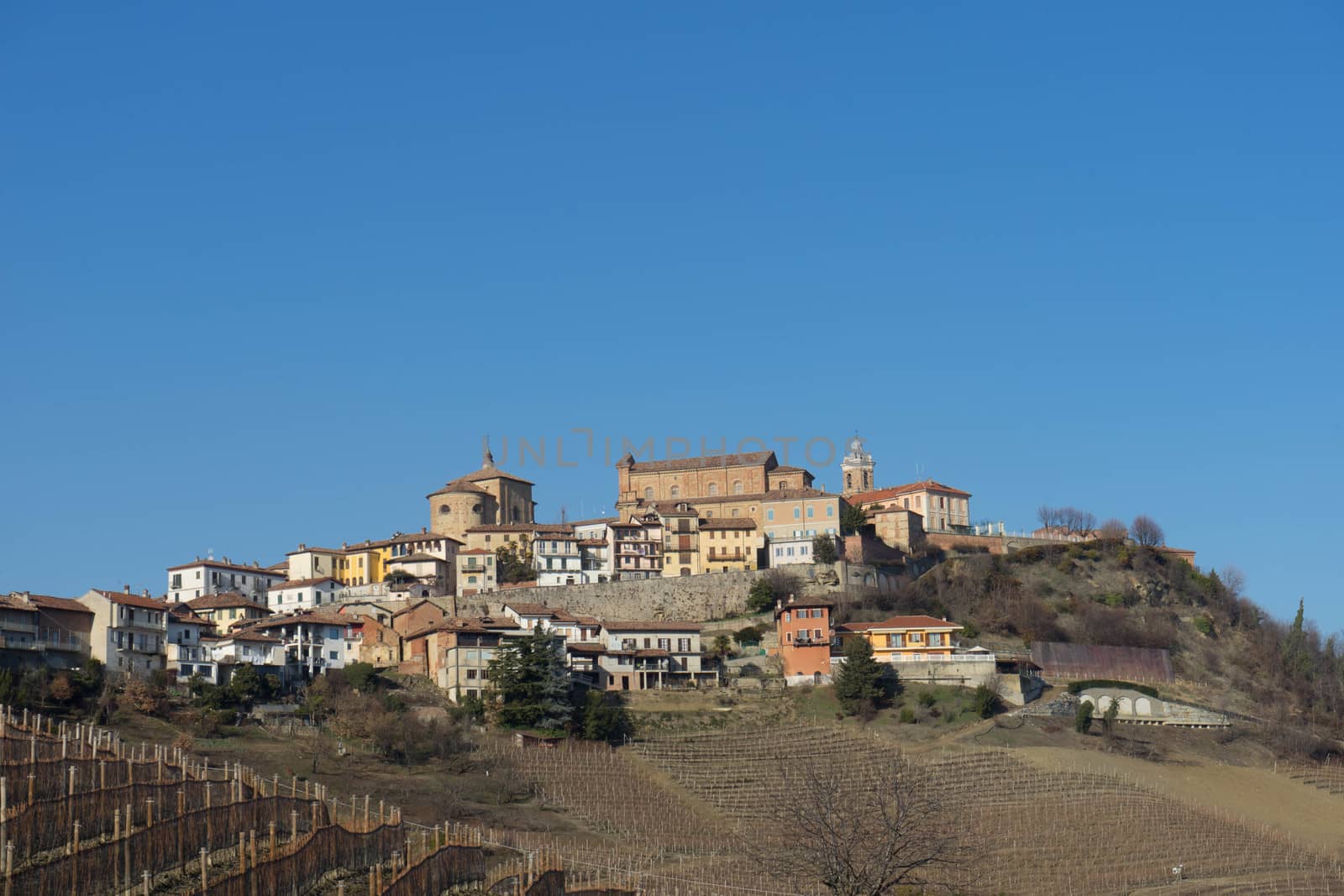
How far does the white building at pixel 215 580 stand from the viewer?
319ft

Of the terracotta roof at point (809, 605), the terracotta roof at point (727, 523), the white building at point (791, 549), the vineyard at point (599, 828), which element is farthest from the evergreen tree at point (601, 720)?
the terracotta roof at point (727, 523)

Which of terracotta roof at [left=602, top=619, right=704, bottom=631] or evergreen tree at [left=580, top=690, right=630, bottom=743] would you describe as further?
terracotta roof at [left=602, top=619, right=704, bottom=631]

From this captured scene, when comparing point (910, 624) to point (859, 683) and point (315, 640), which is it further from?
point (315, 640)

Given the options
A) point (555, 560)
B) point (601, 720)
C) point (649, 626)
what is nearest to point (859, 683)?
point (649, 626)

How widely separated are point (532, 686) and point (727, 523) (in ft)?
94.8

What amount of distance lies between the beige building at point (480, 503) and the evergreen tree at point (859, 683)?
30.2 meters

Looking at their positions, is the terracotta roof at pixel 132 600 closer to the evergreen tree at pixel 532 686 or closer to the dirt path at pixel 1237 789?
the evergreen tree at pixel 532 686

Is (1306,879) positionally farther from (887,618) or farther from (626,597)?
(626,597)

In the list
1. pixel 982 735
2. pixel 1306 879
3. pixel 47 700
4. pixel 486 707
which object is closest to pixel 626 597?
pixel 486 707

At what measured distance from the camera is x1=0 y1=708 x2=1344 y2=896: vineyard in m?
28.6

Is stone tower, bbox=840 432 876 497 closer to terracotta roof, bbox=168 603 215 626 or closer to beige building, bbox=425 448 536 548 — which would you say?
beige building, bbox=425 448 536 548

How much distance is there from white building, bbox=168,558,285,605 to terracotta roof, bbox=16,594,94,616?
71.7 feet

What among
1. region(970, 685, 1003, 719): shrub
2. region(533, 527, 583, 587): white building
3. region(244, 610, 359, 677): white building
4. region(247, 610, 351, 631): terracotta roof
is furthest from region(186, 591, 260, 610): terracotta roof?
region(970, 685, 1003, 719): shrub

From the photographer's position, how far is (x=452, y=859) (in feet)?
116
